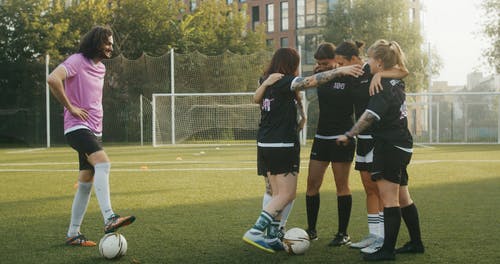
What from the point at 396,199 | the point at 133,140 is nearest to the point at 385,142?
the point at 396,199

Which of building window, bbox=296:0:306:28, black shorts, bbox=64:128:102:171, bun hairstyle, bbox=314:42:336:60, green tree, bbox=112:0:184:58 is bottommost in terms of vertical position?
black shorts, bbox=64:128:102:171

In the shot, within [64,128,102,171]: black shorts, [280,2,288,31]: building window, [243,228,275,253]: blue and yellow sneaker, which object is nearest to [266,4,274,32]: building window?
[280,2,288,31]: building window

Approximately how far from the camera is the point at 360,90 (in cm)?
528

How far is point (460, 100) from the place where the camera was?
32.1m

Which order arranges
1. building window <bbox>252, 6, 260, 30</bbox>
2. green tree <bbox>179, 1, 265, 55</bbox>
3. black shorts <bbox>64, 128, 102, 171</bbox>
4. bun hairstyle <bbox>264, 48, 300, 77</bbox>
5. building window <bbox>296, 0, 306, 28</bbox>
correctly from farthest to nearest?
building window <bbox>252, 6, 260, 30</bbox>
building window <bbox>296, 0, 306, 28</bbox>
green tree <bbox>179, 1, 265, 55</bbox>
black shorts <bbox>64, 128, 102, 171</bbox>
bun hairstyle <bbox>264, 48, 300, 77</bbox>

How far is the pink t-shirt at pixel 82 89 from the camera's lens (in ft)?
17.0

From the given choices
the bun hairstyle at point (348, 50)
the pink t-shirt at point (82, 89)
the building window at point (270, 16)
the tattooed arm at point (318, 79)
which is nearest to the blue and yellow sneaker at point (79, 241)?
the pink t-shirt at point (82, 89)

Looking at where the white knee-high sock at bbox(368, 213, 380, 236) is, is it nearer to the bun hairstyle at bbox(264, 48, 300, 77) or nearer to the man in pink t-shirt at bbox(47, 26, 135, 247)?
the bun hairstyle at bbox(264, 48, 300, 77)

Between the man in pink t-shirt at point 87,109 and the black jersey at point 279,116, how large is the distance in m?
1.45

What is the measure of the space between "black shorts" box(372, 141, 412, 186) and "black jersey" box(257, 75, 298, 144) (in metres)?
0.72

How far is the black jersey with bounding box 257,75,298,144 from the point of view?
4945mm

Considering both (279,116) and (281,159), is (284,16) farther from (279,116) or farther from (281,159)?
(281,159)

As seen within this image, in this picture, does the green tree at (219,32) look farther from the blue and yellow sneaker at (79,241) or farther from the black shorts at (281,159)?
the black shorts at (281,159)

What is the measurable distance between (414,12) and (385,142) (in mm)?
50160
